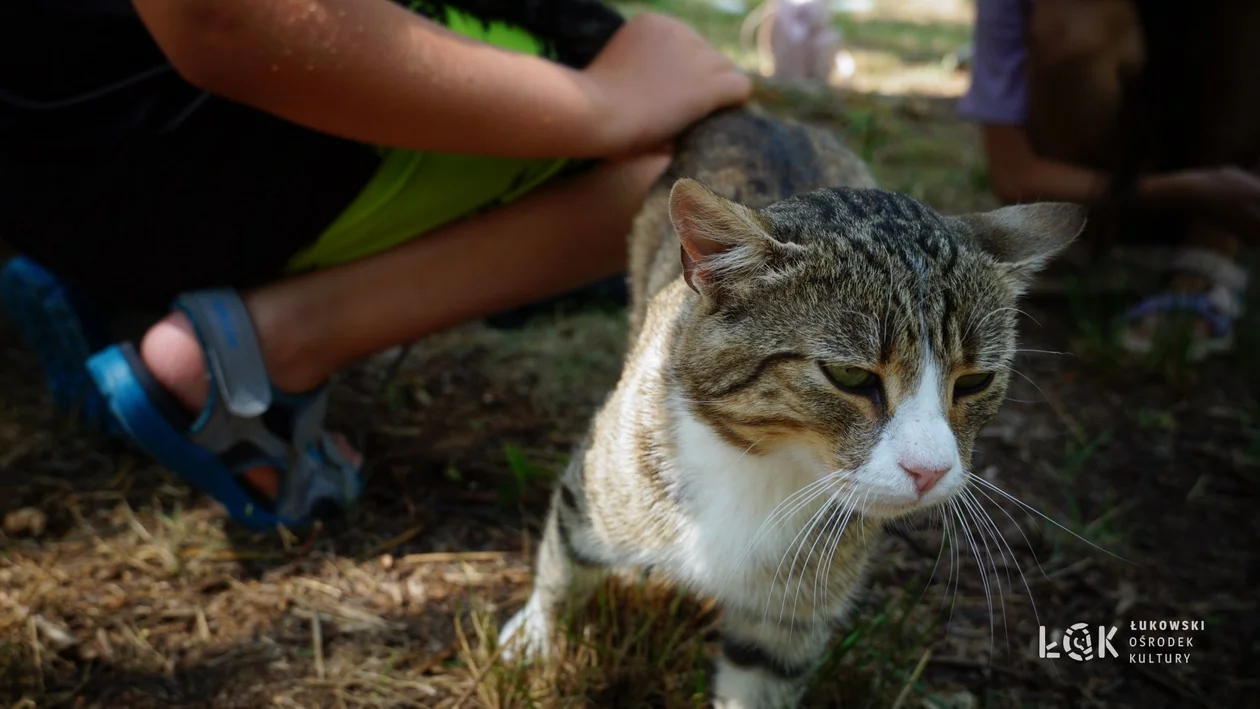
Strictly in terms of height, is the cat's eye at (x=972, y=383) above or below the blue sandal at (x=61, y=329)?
above

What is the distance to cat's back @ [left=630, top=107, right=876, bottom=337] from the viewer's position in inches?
86.0

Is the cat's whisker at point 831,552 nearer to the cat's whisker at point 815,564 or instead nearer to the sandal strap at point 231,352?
the cat's whisker at point 815,564

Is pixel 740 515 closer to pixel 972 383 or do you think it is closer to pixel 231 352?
pixel 972 383

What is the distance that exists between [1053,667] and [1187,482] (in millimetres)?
1009

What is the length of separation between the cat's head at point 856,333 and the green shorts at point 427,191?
3.15 feet

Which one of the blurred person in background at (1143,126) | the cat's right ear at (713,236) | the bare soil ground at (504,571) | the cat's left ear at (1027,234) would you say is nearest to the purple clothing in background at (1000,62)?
the blurred person in background at (1143,126)

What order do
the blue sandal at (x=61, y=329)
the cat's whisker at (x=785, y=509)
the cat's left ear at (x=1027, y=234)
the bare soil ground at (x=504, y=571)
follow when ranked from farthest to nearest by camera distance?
the blue sandal at (x=61, y=329)
the bare soil ground at (x=504, y=571)
the cat's left ear at (x=1027, y=234)
the cat's whisker at (x=785, y=509)

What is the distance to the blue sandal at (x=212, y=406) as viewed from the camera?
6.84ft

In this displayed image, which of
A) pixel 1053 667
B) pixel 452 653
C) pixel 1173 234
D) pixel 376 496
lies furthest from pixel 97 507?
pixel 1173 234

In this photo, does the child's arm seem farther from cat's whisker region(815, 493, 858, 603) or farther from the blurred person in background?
the blurred person in background

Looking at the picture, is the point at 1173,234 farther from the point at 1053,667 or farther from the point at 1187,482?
the point at 1053,667

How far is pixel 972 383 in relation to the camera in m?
1.54

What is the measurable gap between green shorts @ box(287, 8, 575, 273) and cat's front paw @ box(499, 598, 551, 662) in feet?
3.14

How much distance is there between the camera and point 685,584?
1.83 m
